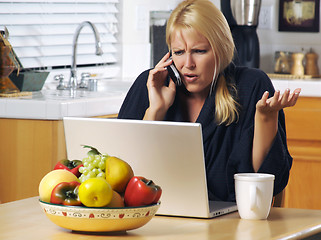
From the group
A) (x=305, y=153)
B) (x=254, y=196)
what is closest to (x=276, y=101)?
(x=254, y=196)

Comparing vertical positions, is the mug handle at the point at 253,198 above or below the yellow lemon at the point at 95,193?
below

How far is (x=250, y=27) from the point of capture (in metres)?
3.83

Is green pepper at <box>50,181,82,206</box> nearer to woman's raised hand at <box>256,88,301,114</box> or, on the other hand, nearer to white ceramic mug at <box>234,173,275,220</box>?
white ceramic mug at <box>234,173,275,220</box>

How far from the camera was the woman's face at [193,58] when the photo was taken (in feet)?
6.06

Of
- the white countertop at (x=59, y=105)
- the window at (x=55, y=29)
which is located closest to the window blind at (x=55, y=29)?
the window at (x=55, y=29)

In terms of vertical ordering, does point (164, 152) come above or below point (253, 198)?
above

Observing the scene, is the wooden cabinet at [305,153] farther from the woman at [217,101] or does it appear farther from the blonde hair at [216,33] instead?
the blonde hair at [216,33]

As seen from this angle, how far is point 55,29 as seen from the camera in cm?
343

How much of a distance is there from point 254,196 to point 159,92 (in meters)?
0.64

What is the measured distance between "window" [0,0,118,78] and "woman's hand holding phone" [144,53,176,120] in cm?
130

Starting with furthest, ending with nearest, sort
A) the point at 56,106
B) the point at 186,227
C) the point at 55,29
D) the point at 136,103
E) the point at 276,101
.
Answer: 1. the point at 55,29
2. the point at 56,106
3. the point at 136,103
4. the point at 276,101
5. the point at 186,227

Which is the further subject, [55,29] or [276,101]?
[55,29]

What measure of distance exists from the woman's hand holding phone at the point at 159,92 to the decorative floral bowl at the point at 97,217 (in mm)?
693

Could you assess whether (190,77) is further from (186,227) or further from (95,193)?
(95,193)
